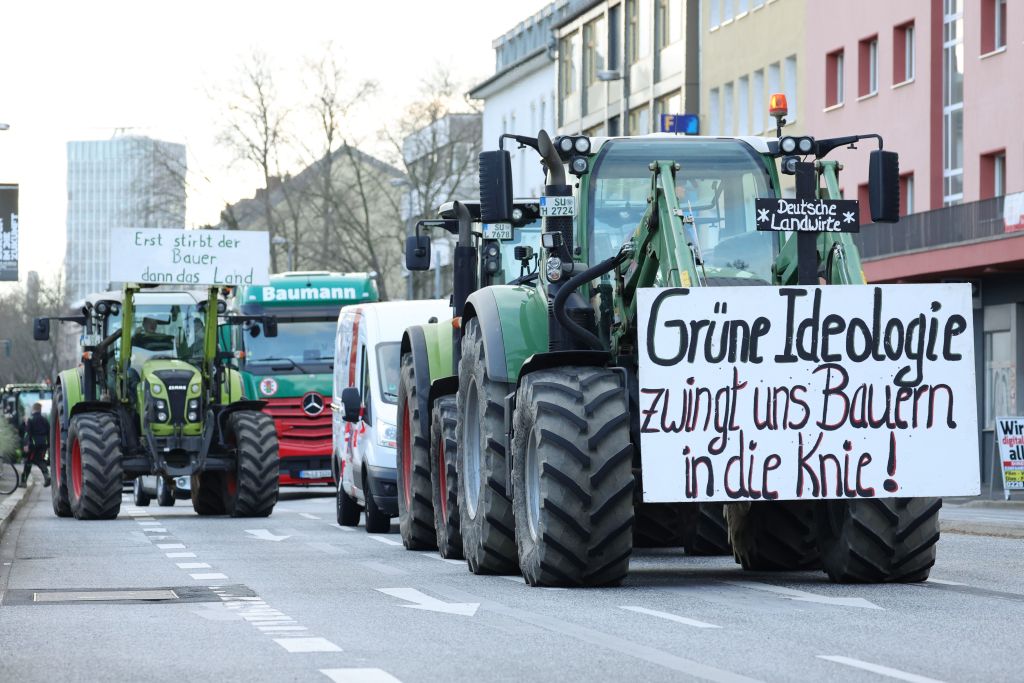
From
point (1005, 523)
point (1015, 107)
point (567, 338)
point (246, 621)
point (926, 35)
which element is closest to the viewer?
point (246, 621)

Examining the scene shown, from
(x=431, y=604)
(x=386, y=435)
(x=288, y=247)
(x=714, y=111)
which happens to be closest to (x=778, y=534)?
(x=431, y=604)

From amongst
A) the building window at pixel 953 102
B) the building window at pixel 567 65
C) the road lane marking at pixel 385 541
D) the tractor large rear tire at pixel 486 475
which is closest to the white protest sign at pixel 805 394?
the tractor large rear tire at pixel 486 475

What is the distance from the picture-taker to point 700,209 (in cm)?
1514

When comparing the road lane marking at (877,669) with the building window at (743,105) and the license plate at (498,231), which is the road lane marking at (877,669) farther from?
the building window at (743,105)

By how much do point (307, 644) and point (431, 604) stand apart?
242 cm

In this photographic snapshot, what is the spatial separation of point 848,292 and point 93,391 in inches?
666

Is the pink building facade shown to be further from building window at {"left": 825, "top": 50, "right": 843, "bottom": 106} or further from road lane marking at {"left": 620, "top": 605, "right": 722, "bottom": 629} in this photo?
road lane marking at {"left": 620, "top": 605, "right": 722, "bottom": 629}

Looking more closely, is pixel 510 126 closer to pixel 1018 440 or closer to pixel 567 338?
pixel 1018 440

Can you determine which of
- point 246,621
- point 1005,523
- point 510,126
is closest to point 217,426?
point 1005,523

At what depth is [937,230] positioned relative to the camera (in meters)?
42.2

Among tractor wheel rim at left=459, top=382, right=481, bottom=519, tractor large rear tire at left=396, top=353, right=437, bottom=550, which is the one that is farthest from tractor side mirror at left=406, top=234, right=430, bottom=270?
tractor wheel rim at left=459, top=382, right=481, bottom=519

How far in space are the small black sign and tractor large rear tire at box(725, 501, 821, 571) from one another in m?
2.06

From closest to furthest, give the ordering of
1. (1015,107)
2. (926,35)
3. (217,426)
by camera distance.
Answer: (217,426) < (1015,107) < (926,35)

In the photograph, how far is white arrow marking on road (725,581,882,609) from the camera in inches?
502
